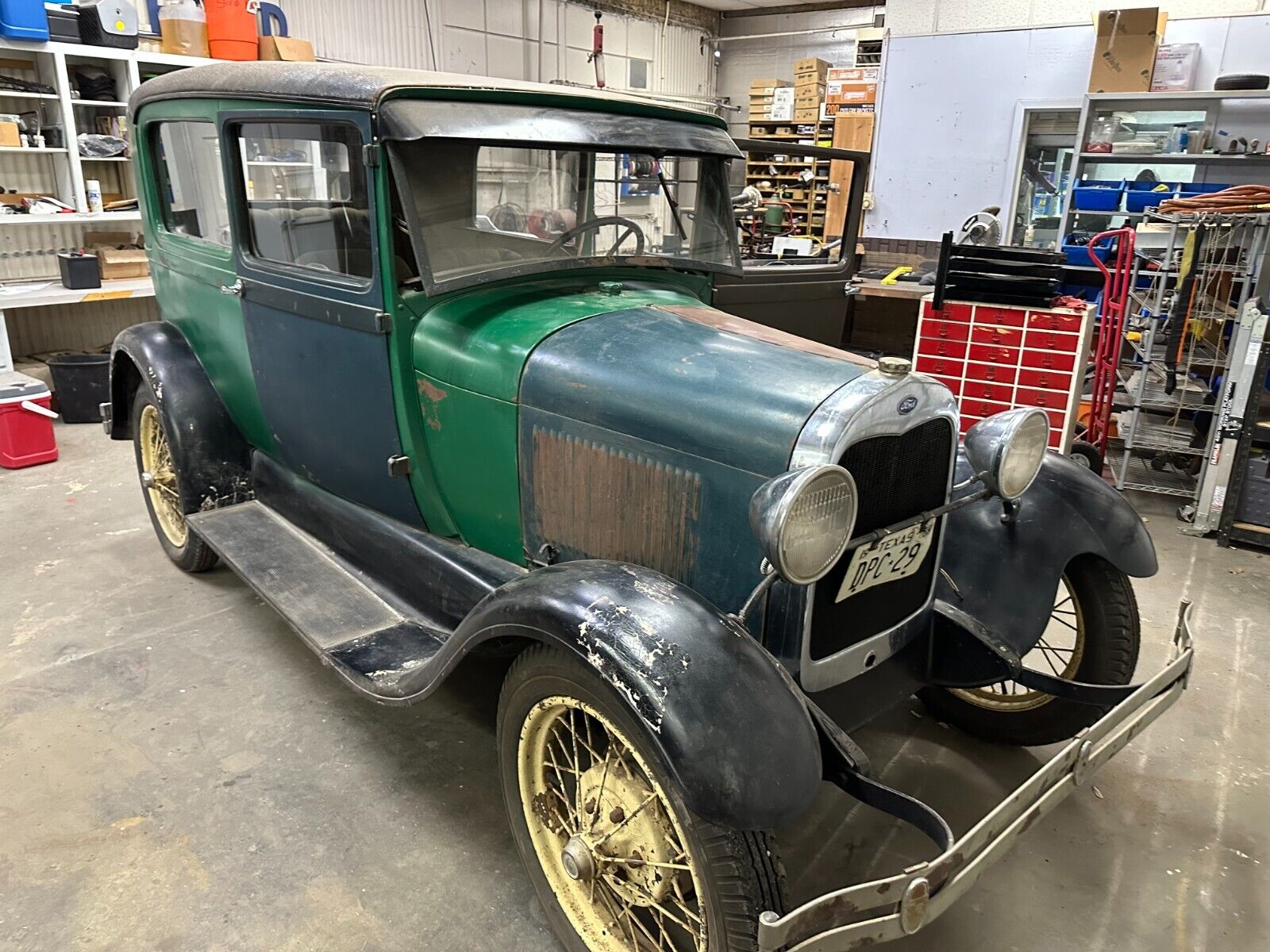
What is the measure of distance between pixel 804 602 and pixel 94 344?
296 inches

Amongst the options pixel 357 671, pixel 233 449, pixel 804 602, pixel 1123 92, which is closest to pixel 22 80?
pixel 233 449

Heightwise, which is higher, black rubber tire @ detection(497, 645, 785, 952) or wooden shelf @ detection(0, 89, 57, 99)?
wooden shelf @ detection(0, 89, 57, 99)

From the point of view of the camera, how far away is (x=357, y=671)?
229cm

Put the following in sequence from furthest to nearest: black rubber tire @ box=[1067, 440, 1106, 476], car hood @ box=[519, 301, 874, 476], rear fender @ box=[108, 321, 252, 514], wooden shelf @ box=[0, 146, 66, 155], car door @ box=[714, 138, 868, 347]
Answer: wooden shelf @ box=[0, 146, 66, 155]
black rubber tire @ box=[1067, 440, 1106, 476]
car door @ box=[714, 138, 868, 347]
rear fender @ box=[108, 321, 252, 514]
car hood @ box=[519, 301, 874, 476]

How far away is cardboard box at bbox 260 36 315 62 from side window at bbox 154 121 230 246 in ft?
13.4

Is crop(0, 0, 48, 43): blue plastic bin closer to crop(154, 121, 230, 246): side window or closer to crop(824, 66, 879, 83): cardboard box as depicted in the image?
crop(154, 121, 230, 246): side window

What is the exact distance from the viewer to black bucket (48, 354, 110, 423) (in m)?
5.83

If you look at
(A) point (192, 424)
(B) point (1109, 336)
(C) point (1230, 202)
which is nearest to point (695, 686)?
(A) point (192, 424)

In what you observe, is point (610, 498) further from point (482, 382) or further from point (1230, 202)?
→ point (1230, 202)

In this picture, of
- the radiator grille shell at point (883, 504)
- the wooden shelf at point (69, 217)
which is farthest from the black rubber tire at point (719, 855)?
the wooden shelf at point (69, 217)

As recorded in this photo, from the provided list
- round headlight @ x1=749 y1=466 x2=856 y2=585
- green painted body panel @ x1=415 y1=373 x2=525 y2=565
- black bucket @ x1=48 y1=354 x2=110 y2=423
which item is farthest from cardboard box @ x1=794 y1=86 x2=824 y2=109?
round headlight @ x1=749 y1=466 x2=856 y2=585

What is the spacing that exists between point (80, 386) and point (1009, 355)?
6.17 m

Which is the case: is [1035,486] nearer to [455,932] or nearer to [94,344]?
[455,932]

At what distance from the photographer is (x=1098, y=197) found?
23.6 ft
